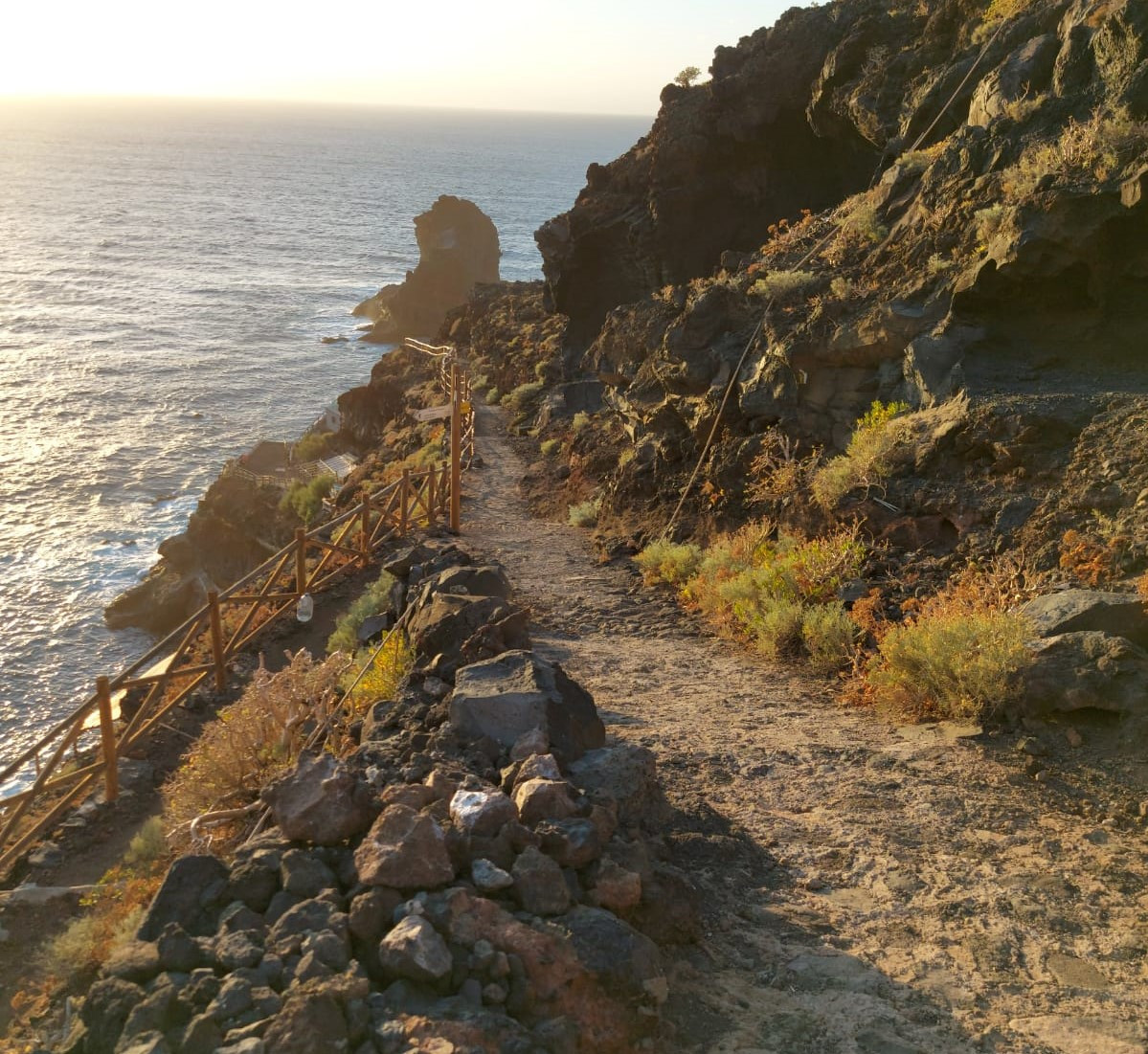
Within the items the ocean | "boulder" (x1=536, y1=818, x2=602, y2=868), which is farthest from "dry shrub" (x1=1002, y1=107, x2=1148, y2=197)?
the ocean

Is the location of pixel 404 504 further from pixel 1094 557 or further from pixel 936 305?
pixel 1094 557

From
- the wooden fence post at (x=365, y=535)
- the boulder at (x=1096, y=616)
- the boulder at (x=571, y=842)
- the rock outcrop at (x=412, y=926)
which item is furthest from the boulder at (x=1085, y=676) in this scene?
the wooden fence post at (x=365, y=535)

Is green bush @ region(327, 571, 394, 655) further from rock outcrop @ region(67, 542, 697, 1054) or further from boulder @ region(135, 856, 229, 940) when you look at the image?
boulder @ region(135, 856, 229, 940)

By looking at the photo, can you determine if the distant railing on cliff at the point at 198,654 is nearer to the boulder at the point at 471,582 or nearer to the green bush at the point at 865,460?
the boulder at the point at 471,582

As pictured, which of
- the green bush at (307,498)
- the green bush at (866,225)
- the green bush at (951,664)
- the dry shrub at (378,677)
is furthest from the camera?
the green bush at (307,498)

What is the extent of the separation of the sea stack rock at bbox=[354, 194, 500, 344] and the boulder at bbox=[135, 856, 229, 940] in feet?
169

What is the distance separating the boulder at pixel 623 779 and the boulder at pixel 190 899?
2.09 m

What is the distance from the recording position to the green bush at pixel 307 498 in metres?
24.7

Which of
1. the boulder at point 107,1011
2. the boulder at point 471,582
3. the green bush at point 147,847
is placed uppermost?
the boulder at point 107,1011

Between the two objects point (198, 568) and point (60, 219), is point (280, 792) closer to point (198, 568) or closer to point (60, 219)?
point (198, 568)

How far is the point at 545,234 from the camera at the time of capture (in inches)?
1136

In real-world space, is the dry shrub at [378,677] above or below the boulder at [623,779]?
below

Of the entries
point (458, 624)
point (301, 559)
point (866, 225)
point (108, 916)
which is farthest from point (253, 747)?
point (866, 225)

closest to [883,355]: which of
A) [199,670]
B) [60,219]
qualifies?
[199,670]
